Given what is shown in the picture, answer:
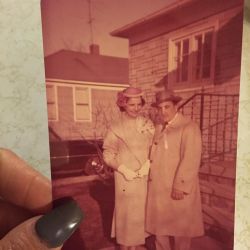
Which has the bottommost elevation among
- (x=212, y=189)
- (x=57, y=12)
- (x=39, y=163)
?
(x=212, y=189)

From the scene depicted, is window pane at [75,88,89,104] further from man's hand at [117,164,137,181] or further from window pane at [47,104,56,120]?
man's hand at [117,164,137,181]

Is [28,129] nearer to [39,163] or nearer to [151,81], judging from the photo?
[39,163]

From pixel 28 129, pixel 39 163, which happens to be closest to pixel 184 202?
pixel 39 163

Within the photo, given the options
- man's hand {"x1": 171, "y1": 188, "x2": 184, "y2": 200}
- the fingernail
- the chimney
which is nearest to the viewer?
the fingernail

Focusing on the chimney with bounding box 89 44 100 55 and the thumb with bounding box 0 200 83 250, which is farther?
the chimney with bounding box 89 44 100 55

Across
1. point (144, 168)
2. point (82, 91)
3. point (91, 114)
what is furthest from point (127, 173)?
point (82, 91)

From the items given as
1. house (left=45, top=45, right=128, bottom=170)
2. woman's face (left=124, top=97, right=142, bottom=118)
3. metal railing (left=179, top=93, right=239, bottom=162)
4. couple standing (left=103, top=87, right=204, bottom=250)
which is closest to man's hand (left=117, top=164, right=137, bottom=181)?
couple standing (left=103, top=87, right=204, bottom=250)
